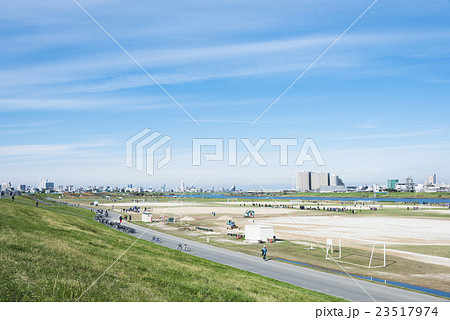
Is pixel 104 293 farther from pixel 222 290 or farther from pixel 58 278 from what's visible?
pixel 222 290

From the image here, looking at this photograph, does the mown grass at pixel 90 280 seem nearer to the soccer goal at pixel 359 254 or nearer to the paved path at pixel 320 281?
the paved path at pixel 320 281

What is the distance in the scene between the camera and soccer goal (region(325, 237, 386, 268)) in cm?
3246

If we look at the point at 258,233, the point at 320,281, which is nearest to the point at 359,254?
the point at 258,233

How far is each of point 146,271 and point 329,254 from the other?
2464 centimetres

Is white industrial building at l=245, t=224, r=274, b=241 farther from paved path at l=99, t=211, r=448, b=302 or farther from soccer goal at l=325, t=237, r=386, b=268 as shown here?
paved path at l=99, t=211, r=448, b=302

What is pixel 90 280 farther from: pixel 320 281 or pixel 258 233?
pixel 258 233

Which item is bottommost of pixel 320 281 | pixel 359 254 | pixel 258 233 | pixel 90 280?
pixel 359 254

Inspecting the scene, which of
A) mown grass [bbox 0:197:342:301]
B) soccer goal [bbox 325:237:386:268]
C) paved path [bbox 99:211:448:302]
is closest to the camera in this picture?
mown grass [bbox 0:197:342:301]

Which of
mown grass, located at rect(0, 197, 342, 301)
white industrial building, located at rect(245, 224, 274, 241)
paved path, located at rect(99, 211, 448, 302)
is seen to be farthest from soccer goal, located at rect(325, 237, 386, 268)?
mown grass, located at rect(0, 197, 342, 301)

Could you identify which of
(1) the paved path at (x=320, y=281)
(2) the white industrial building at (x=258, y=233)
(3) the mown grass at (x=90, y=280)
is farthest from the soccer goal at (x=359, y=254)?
(3) the mown grass at (x=90, y=280)

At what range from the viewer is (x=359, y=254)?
123 feet

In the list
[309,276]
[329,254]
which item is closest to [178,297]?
[309,276]

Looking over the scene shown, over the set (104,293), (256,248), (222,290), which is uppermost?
(104,293)
